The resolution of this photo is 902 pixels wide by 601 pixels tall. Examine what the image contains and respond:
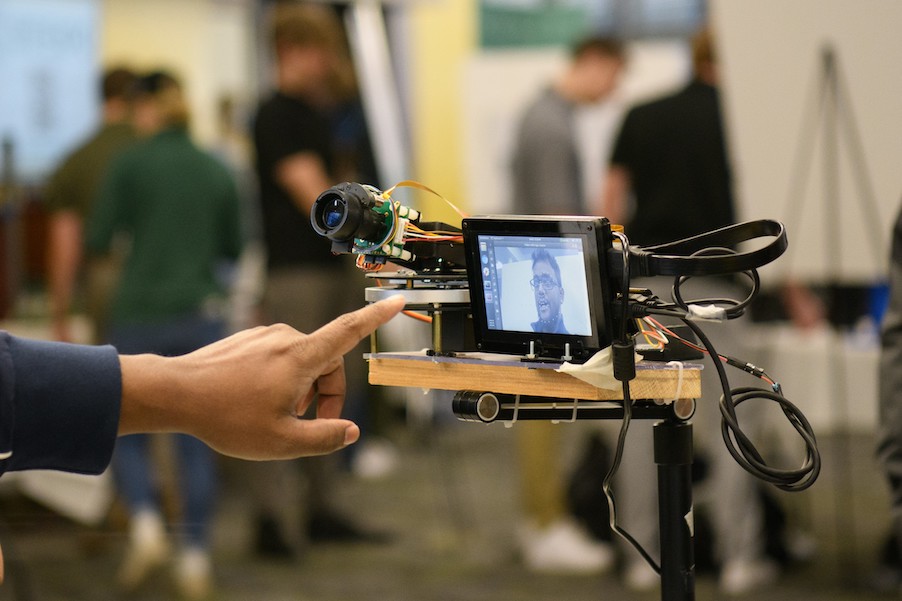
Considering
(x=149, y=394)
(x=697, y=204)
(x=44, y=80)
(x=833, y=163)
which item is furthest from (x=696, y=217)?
(x=44, y=80)

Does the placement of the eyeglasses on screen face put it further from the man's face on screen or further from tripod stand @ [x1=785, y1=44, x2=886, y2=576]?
tripod stand @ [x1=785, y1=44, x2=886, y2=576]

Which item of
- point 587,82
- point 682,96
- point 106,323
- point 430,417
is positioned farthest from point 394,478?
point 682,96

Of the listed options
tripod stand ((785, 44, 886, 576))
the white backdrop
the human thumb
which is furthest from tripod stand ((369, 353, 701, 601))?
tripod stand ((785, 44, 886, 576))

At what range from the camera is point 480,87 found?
218 inches

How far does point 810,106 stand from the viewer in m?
2.84

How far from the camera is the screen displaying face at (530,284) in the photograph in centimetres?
99

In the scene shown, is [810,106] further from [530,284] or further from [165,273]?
[530,284]

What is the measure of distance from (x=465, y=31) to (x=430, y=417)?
246 centimetres

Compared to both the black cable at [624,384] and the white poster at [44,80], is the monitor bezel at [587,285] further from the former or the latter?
the white poster at [44,80]

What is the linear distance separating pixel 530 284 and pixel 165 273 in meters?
2.50

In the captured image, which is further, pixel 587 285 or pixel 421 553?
pixel 421 553

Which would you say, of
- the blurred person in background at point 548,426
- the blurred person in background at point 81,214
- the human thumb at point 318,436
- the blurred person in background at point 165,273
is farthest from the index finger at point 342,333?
the blurred person in background at point 81,214

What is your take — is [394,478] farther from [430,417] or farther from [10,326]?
[10,326]

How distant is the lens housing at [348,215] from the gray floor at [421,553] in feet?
6.40
